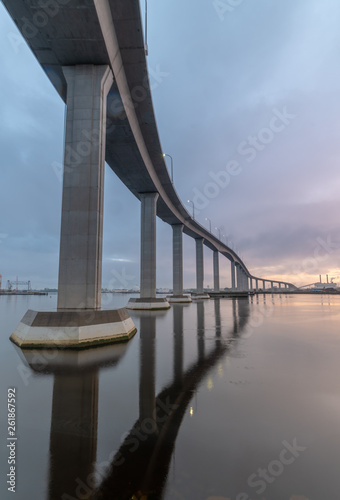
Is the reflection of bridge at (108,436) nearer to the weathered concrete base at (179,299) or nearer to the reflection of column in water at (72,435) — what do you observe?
the reflection of column in water at (72,435)

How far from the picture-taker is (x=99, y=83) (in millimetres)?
15898

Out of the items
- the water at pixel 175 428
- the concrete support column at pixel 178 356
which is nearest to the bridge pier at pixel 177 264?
the concrete support column at pixel 178 356

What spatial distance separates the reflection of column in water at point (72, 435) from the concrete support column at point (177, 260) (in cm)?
4954

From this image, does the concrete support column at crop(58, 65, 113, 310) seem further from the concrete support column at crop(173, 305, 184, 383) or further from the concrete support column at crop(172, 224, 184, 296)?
the concrete support column at crop(172, 224, 184, 296)

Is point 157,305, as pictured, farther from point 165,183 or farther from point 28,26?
point 28,26

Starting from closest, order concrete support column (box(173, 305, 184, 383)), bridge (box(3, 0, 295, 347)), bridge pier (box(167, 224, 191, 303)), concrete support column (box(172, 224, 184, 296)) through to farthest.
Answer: concrete support column (box(173, 305, 184, 383)) < bridge (box(3, 0, 295, 347)) < bridge pier (box(167, 224, 191, 303)) < concrete support column (box(172, 224, 184, 296))

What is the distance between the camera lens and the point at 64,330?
1204 centimetres

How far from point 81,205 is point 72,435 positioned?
12.2 metres

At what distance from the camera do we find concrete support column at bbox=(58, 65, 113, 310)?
14.8m

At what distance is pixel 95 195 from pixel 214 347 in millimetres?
10004

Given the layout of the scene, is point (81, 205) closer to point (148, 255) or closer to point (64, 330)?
point (64, 330)

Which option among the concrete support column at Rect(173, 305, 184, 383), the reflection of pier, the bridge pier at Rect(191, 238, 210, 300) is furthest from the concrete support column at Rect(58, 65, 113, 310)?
the bridge pier at Rect(191, 238, 210, 300)

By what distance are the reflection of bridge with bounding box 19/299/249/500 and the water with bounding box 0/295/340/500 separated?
2cm

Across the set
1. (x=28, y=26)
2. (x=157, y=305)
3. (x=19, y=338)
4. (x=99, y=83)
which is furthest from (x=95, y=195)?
(x=157, y=305)
